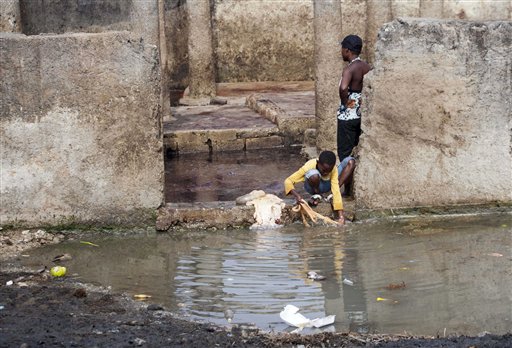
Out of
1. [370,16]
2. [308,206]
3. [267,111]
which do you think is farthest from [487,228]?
[370,16]

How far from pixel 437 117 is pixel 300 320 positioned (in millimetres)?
3264

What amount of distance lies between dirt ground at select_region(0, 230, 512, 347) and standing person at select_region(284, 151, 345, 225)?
2.37 metres

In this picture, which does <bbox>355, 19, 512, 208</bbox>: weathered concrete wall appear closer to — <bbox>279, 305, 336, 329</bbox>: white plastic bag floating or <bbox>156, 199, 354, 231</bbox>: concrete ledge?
<bbox>156, 199, 354, 231</bbox>: concrete ledge

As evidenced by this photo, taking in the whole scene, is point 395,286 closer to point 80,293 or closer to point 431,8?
point 80,293

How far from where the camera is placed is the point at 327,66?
11.9 metres

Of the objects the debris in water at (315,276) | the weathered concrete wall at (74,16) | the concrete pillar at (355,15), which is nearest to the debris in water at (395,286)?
the debris in water at (315,276)

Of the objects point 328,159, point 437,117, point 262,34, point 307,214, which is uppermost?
point 262,34

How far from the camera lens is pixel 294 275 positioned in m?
7.74

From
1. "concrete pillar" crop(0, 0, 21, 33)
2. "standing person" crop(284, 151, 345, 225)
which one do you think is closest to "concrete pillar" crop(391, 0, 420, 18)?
"concrete pillar" crop(0, 0, 21, 33)

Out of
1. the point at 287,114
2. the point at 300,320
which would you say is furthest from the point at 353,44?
the point at 287,114

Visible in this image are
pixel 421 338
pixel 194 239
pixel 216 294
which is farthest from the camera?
pixel 194 239

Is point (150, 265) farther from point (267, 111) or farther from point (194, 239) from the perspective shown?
point (267, 111)

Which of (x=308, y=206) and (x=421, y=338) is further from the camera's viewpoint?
(x=308, y=206)

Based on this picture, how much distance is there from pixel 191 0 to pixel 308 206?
312 inches
